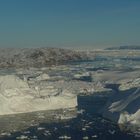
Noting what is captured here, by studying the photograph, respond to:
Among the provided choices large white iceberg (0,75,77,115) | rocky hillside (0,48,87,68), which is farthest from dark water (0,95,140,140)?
rocky hillside (0,48,87,68)

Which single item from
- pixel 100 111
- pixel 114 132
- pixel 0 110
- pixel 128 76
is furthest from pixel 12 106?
pixel 128 76

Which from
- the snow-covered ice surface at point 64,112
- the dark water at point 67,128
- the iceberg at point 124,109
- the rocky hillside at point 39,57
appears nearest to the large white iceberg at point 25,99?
the snow-covered ice surface at point 64,112

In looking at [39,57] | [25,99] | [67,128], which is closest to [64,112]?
[25,99]

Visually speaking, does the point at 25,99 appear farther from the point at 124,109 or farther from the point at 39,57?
the point at 39,57

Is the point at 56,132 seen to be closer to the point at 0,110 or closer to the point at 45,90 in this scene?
the point at 0,110

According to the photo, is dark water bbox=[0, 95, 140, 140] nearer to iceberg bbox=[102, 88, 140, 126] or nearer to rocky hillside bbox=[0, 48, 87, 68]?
iceberg bbox=[102, 88, 140, 126]
